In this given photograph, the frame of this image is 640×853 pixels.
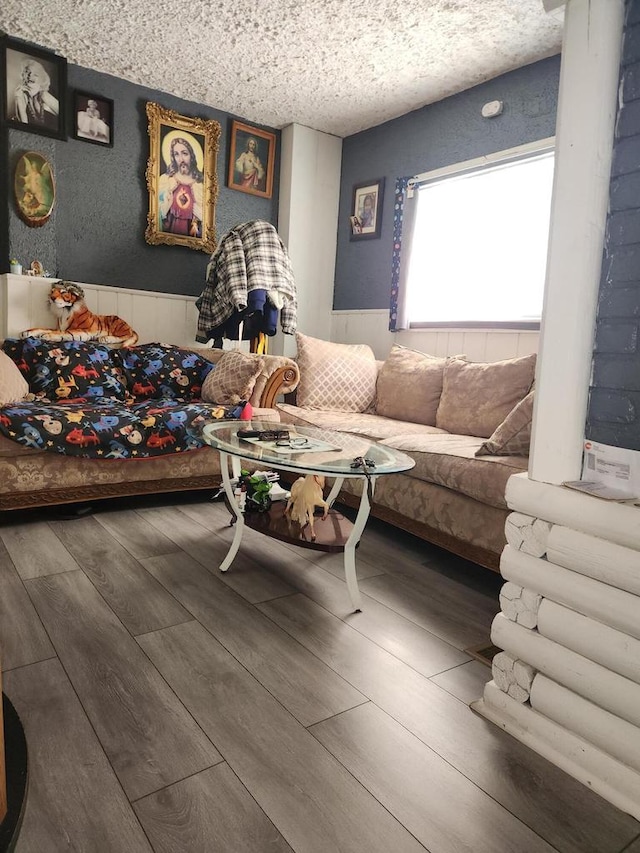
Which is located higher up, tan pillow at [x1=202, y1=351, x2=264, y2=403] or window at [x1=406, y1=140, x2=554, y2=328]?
window at [x1=406, y1=140, x2=554, y2=328]

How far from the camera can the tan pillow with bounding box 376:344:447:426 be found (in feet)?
11.4

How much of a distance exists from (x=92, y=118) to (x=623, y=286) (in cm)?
391

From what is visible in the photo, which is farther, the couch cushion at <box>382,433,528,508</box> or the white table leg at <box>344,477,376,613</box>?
the couch cushion at <box>382,433,528,508</box>

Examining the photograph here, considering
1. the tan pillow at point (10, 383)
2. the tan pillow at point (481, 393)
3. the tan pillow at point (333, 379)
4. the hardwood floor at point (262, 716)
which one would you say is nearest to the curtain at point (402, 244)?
the tan pillow at point (333, 379)

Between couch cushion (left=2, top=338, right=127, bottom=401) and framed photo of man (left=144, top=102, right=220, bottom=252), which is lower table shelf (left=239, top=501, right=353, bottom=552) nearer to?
couch cushion (left=2, top=338, right=127, bottom=401)

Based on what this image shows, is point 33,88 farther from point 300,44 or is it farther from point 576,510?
point 576,510

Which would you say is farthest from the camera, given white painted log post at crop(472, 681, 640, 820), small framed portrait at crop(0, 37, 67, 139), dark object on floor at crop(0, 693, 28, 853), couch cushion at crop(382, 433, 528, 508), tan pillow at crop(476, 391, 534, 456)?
small framed portrait at crop(0, 37, 67, 139)

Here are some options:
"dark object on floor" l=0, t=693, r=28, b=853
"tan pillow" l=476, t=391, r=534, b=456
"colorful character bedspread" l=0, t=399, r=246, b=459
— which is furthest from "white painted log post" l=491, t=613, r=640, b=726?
"colorful character bedspread" l=0, t=399, r=246, b=459

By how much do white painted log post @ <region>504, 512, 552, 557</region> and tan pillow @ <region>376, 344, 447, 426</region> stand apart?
201 cm

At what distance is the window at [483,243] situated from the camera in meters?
3.49

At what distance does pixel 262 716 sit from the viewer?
4.62ft

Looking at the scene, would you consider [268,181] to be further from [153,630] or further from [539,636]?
[539,636]

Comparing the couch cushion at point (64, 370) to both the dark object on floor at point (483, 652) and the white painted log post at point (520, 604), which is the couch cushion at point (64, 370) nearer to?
the dark object on floor at point (483, 652)

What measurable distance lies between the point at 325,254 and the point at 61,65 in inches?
89.5
